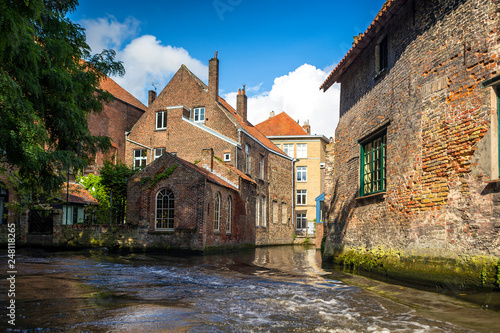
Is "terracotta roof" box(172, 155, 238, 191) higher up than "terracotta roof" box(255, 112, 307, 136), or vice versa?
"terracotta roof" box(255, 112, 307, 136)

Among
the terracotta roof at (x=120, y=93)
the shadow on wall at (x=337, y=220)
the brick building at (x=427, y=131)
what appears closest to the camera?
the brick building at (x=427, y=131)

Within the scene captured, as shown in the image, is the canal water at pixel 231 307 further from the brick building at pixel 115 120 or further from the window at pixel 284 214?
the window at pixel 284 214

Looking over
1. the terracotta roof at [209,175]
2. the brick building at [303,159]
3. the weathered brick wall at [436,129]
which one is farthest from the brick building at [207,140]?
the weathered brick wall at [436,129]

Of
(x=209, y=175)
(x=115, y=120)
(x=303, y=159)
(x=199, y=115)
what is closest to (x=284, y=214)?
(x=199, y=115)

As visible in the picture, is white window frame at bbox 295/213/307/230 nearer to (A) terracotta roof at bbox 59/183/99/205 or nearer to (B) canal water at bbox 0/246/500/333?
(A) terracotta roof at bbox 59/183/99/205

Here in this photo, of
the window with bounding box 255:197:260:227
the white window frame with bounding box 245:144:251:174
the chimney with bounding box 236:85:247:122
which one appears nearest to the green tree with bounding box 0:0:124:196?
the white window frame with bounding box 245:144:251:174

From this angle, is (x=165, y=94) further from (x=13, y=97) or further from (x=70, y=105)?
(x=13, y=97)

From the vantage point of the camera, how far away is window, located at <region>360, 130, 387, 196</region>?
10961 millimetres

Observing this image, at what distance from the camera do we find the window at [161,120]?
2992cm

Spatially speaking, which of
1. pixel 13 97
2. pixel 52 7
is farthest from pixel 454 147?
pixel 52 7

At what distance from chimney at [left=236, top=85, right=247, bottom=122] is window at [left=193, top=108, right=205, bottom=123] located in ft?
21.2

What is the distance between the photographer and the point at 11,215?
23719 millimetres

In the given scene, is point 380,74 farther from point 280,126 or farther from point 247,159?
point 280,126

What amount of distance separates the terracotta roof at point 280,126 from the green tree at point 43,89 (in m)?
33.3
